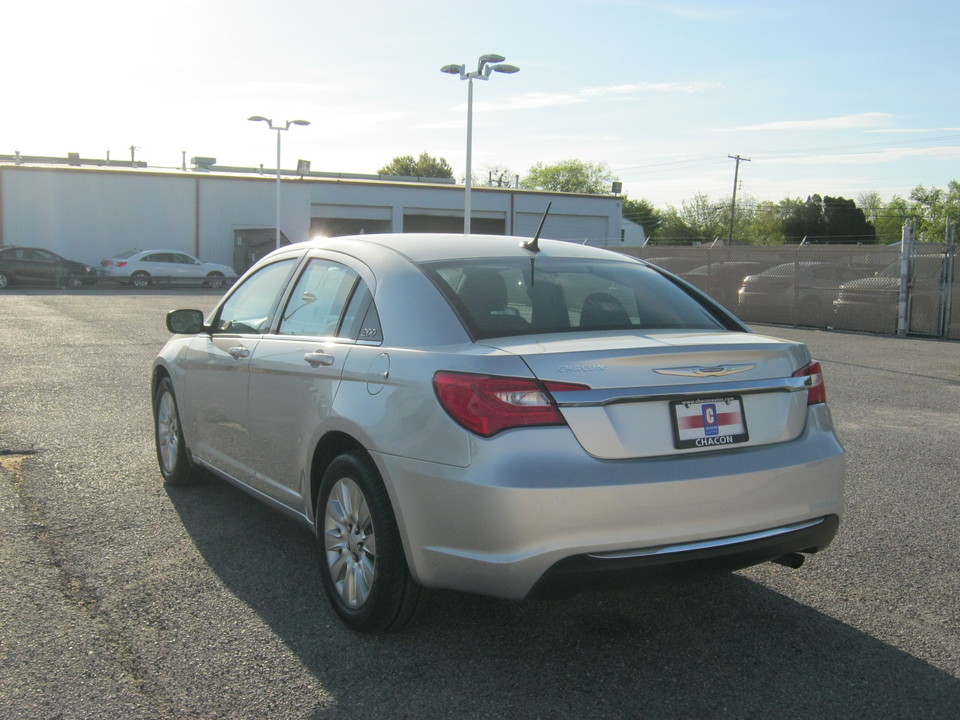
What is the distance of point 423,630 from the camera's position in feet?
12.7

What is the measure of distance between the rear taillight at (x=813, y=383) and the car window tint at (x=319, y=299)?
187 cm

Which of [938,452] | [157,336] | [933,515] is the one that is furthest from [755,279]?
[933,515]

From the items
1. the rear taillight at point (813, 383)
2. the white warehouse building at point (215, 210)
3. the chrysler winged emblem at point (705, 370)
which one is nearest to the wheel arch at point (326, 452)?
the chrysler winged emblem at point (705, 370)

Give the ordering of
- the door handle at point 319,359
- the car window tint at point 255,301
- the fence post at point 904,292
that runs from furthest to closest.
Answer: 1. the fence post at point 904,292
2. the car window tint at point 255,301
3. the door handle at point 319,359

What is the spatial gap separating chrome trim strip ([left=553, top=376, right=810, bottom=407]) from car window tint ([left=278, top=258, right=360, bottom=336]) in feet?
4.46

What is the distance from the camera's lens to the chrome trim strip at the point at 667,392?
3303mm

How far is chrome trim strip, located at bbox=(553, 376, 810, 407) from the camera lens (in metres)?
3.30

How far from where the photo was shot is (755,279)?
22.5 m

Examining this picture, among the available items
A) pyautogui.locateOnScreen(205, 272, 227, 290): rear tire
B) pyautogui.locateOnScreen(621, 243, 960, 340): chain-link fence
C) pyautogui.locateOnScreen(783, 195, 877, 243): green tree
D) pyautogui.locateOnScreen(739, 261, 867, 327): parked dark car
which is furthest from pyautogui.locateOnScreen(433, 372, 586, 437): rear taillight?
pyautogui.locateOnScreen(783, 195, 877, 243): green tree

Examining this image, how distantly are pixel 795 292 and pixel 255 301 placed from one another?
58.9ft

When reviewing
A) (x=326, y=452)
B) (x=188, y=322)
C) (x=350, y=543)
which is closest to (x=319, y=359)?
(x=326, y=452)

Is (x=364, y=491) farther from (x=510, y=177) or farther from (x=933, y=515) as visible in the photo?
(x=510, y=177)

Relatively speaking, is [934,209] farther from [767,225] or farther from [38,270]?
[38,270]

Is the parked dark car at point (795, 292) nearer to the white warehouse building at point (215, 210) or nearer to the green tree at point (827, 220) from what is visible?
the white warehouse building at point (215, 210)
